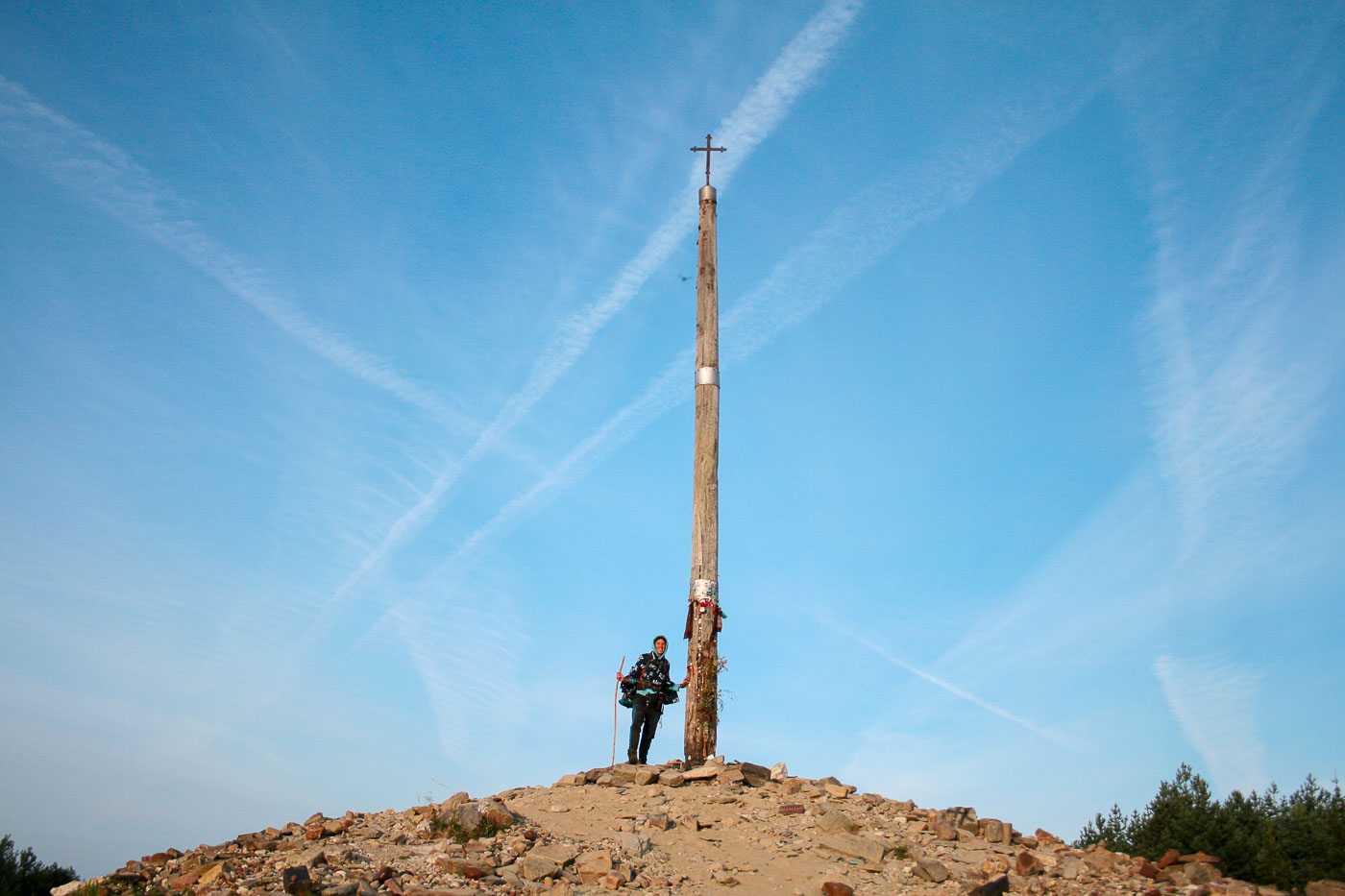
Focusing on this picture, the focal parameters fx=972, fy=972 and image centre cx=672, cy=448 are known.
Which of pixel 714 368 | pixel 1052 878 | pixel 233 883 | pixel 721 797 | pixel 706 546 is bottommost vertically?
pixel 233 883

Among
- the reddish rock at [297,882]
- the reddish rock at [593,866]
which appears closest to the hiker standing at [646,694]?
the reddish rock at [593,866]

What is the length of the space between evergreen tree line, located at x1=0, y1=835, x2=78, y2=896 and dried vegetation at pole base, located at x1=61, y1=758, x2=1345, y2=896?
300 cm

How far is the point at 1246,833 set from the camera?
1331 centimetres

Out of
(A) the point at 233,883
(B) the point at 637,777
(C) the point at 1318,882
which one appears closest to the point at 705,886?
(B) the point at 637,777

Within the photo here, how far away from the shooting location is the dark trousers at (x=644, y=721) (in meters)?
14.8

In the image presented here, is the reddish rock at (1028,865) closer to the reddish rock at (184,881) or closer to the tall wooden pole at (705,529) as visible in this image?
the tall wooden pole at (705,529)

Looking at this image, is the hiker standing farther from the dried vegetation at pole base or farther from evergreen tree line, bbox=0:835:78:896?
evergreen tree line, bbox=0:835:78:896

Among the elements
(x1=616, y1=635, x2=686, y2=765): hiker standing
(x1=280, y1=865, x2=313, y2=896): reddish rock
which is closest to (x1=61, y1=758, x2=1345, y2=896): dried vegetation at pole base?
→ (x1=280, y1=865, x2=313, y2=896): reddish rock

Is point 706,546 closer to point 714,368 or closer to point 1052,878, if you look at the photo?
point 714,368

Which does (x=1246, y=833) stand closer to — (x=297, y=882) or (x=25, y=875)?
(x=297, y=882)

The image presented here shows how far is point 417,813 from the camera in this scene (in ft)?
38.7

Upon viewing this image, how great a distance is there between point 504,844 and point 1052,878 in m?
5.85

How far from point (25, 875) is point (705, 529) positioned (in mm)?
9916

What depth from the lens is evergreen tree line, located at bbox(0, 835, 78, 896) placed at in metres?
11.9
